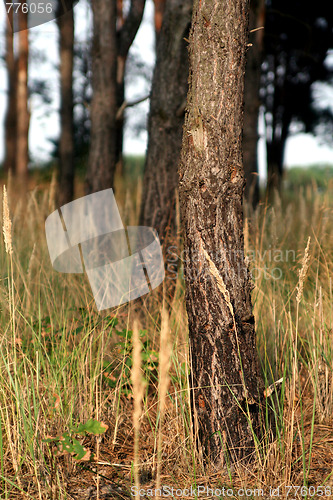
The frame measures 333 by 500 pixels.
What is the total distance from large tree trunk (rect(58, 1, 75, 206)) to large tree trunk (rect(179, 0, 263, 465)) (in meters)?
5.42

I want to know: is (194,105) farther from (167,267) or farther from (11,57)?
(11,57)

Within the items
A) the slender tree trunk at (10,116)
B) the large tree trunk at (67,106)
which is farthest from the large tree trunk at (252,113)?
the slender tree trunk at (10,116)

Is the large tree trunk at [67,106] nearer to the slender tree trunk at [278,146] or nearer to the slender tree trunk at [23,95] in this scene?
the slender tree trunk at [23,95]

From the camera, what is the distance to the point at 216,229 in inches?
71.6

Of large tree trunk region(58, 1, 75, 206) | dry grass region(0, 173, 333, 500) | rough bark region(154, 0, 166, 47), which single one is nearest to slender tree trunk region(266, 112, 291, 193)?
rough bark region(154, 0, 166, 47)

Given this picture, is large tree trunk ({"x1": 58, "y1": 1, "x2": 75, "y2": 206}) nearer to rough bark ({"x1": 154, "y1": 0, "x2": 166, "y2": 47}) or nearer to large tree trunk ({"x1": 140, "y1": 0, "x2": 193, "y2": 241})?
rough bark ({"x1": 154, "y1": 0, "x2": 166, "y2": 47})

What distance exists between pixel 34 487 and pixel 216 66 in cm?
173

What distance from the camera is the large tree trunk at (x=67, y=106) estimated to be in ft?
23.1

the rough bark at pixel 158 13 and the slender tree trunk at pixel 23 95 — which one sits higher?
the rough bark at pixel 158 13

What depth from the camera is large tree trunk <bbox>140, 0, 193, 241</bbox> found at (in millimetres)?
3537

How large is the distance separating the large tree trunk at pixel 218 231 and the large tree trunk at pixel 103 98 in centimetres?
333

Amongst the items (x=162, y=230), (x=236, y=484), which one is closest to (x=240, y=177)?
(x=236, y=484)

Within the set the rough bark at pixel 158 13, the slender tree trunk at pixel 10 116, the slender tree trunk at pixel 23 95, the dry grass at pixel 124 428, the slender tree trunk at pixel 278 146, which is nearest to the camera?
the dry grass at pixel 124 428

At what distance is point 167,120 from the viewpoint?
357 centimetres
